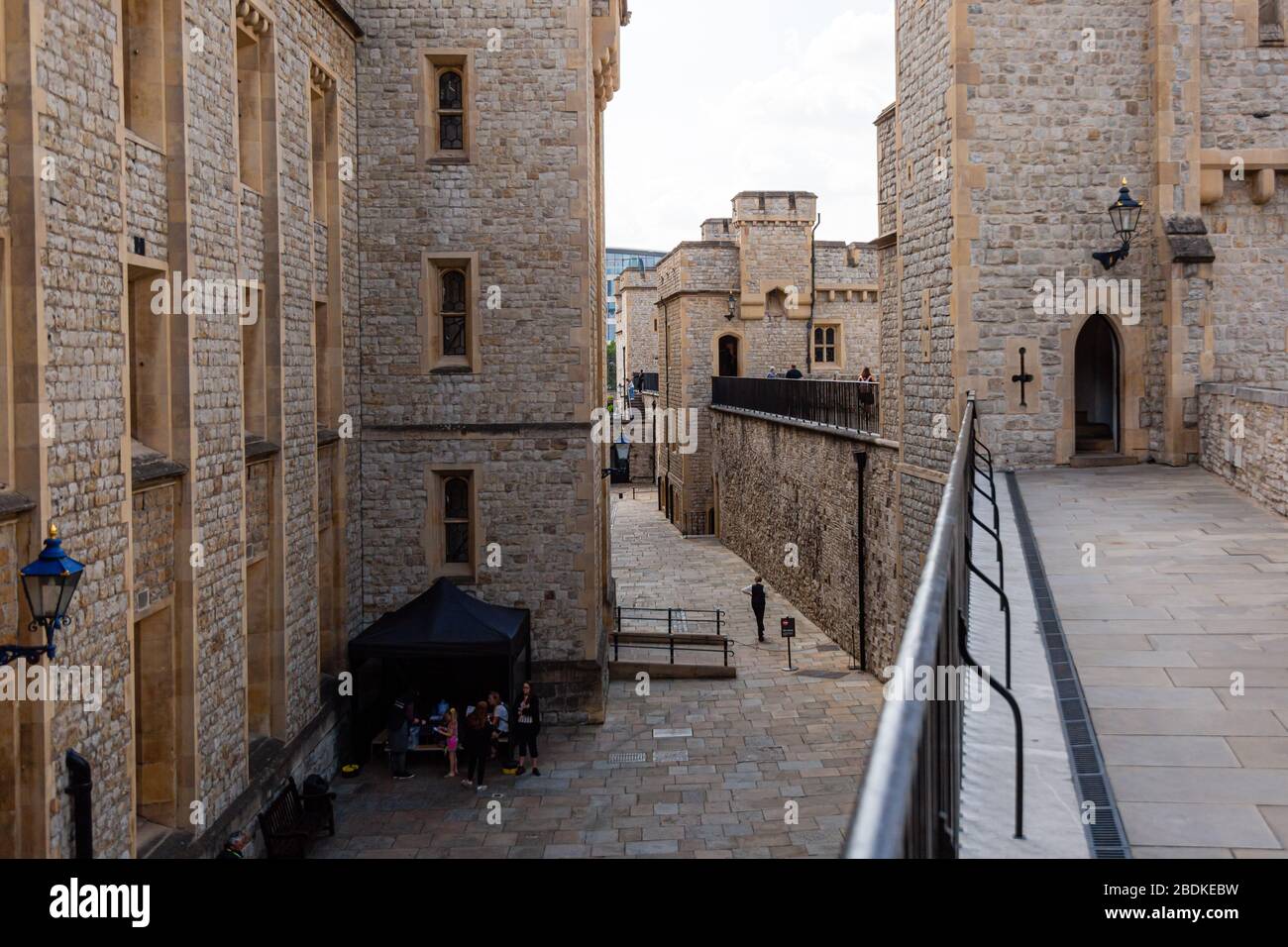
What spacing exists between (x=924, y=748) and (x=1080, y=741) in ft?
8.89

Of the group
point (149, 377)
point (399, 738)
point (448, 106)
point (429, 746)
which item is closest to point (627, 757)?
point (429, 746)

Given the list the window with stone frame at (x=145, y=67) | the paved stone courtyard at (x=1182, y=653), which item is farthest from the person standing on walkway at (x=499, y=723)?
the window with stone frame at (x=145, y=67)

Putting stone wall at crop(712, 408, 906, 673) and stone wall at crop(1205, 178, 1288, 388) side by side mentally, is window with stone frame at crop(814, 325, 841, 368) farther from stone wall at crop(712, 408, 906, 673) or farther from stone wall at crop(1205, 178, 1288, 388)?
stone wall at crop(1205, 178, 1288, 388)

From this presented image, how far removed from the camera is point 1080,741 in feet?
17.4

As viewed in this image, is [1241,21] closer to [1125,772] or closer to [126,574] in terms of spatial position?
[1125,772]

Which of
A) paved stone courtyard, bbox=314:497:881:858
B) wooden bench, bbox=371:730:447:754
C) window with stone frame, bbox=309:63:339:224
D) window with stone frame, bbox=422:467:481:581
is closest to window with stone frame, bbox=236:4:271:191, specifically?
window with stone frame, bbox=309:63:339:224

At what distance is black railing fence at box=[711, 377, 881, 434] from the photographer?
20547 millimetres

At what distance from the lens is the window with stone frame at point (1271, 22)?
15.2m

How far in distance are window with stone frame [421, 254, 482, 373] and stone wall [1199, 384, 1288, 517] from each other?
378 inches

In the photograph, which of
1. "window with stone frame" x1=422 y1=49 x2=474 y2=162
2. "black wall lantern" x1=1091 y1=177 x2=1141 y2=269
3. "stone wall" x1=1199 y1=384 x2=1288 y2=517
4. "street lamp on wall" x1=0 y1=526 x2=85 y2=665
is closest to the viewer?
"street lamp on wall" x1=0 y1=526 x2=85 y2=665

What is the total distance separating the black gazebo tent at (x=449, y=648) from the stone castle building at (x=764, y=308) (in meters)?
24.2

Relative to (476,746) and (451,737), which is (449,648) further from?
(476,746)

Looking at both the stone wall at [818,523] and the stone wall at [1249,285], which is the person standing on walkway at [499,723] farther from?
the stone wall at [1249,285]
